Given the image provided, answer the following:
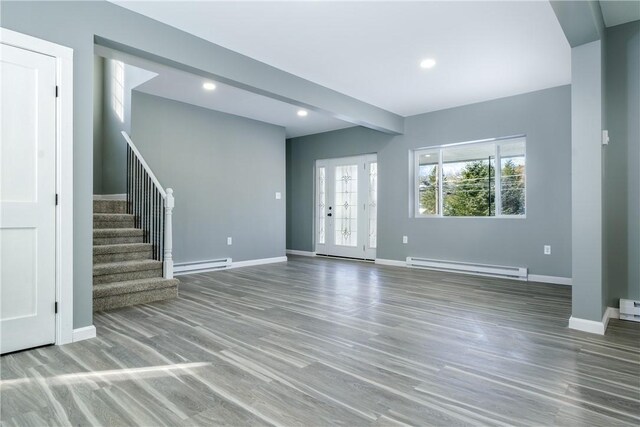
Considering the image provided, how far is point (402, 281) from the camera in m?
5.01

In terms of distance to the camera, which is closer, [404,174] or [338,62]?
[338,62]

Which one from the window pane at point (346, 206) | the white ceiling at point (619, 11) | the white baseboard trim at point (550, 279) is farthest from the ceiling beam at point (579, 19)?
the window pane at point (346, 206)

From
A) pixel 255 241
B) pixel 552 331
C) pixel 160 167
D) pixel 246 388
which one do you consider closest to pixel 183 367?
pixel 246 388

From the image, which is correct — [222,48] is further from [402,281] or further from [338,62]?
[402,281]

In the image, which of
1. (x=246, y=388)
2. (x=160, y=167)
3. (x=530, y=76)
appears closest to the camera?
(x=246, y=388)

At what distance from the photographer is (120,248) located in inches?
167

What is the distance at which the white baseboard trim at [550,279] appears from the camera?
4785mm

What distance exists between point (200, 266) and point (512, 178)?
491 centimetres

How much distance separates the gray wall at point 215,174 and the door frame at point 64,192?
2.64 m

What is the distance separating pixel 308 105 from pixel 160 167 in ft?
7.98

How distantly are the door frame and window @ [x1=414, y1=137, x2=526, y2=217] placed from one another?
5.14 m

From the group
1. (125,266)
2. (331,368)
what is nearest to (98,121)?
(125,266)

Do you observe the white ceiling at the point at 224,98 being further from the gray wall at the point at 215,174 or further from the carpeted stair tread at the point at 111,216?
the carpeted stair tread at the point at 111,216

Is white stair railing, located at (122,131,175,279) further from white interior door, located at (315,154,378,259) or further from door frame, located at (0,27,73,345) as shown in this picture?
white interior door, located at (315,154,378,259)
